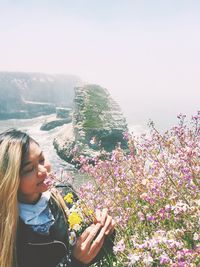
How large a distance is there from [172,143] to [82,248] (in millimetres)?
2056

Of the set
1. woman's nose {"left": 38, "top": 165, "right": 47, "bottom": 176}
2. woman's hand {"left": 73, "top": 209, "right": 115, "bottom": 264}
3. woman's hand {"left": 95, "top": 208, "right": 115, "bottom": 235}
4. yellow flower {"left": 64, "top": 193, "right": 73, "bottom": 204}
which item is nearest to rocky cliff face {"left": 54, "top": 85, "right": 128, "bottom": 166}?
yellow flower {"left": 64, "top": 193, "right": 73, "bottom": 204}

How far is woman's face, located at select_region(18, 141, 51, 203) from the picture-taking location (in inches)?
120

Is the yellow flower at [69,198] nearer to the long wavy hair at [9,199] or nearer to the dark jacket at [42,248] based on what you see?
the dark jacket at [42,248]

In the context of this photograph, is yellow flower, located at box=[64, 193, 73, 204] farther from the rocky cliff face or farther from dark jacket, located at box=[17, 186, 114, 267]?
the rocky cliff face

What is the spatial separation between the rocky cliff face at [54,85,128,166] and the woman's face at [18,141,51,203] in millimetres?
97187

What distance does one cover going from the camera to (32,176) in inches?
121

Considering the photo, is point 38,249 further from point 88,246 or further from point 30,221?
point 88,246

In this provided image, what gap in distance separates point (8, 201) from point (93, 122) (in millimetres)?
124731

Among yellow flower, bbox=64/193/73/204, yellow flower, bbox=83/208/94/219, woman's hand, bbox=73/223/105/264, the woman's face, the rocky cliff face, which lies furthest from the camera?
the rocky cliff face

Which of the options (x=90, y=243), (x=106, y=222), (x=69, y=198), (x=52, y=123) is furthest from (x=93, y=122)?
(x=90, y=243)

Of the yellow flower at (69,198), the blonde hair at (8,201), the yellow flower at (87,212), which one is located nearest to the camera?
the blonde hair at (8,201)

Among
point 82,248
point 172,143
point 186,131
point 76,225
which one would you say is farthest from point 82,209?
point 186,131

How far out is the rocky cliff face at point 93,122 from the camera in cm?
11850

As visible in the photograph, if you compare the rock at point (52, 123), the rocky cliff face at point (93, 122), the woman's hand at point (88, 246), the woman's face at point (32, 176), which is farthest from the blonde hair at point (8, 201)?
the rock at point (52, 123)
